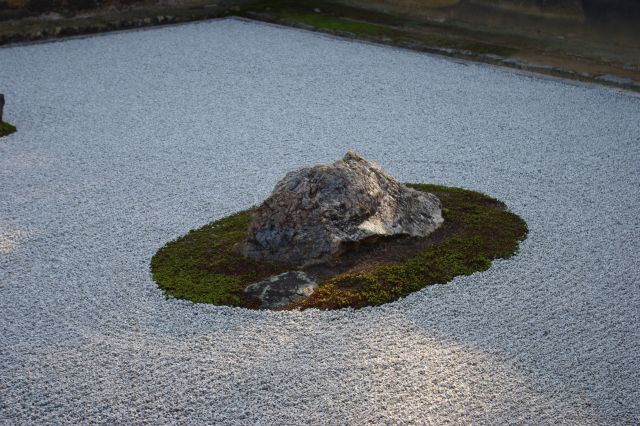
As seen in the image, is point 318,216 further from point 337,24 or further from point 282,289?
point 337,24

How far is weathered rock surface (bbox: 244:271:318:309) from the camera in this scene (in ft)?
16.5

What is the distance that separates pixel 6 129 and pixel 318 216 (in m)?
4.50

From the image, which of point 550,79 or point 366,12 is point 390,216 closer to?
point 550,79

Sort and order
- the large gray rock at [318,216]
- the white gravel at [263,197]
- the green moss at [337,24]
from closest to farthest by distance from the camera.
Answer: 1. the white gravel at [263,197]
2. the large gray rock at [318,216]
3. the green moss at [337,24]

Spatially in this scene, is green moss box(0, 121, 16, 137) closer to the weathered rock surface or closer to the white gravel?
the white gravel

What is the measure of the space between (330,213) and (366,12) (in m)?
8.98

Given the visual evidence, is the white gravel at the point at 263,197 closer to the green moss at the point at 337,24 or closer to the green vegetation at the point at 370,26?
the green vegetation at the point at 370,26

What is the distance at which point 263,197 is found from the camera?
22.1 ft

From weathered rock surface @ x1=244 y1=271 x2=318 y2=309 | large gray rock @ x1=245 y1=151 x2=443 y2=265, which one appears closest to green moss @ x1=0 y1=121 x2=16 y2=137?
large gray rock @ x1=245 y1=151 x2=443 y2=265

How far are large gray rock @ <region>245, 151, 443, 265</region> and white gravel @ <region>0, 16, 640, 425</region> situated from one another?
0.66 metres

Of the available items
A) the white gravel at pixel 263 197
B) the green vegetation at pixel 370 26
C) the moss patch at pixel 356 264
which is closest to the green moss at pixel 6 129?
the white gravel at pixel 263 197

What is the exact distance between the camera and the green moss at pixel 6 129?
8.27m

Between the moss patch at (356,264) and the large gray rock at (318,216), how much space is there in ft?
0.37

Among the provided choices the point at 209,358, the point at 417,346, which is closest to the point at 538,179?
the point at 417,346
